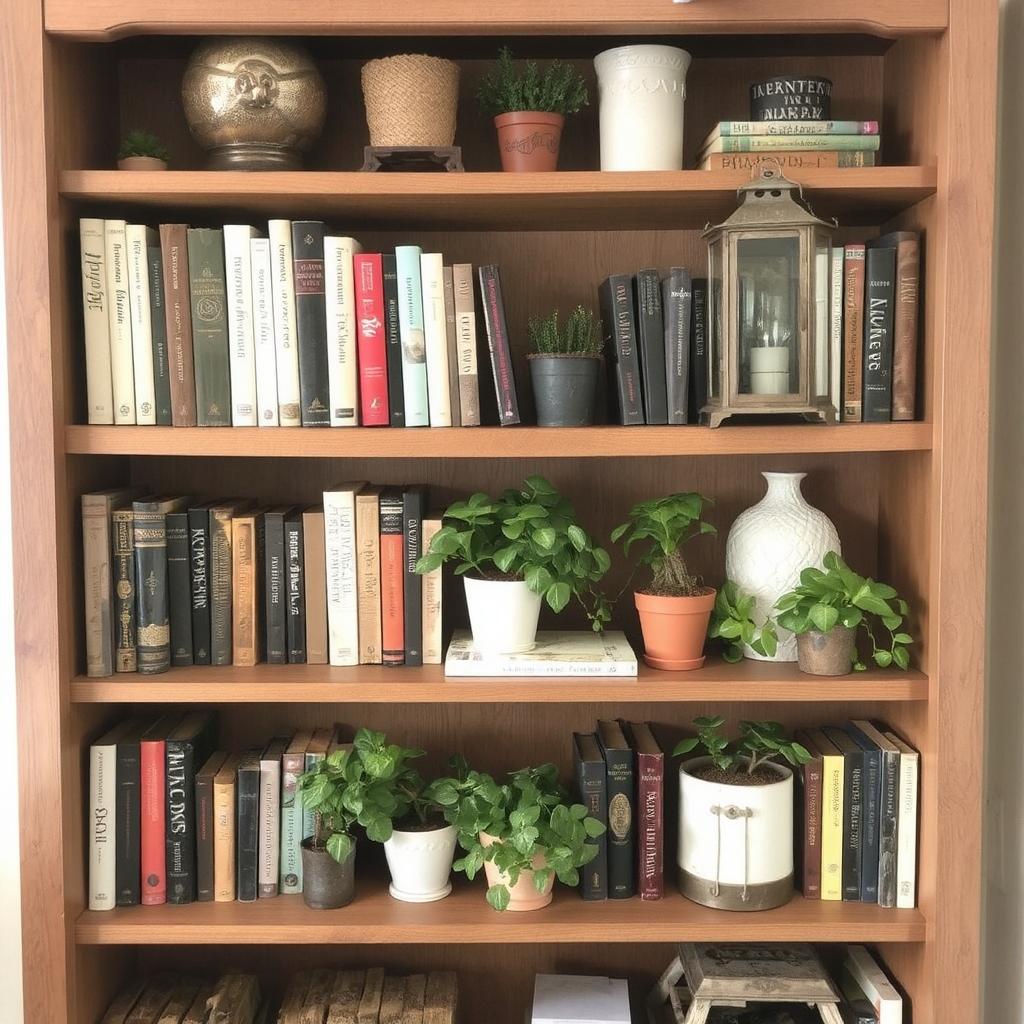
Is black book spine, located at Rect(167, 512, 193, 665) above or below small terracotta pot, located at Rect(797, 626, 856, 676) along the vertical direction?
above

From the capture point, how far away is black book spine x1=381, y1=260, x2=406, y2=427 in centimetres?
167

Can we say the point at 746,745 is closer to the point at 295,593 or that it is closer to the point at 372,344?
the point at 295,593

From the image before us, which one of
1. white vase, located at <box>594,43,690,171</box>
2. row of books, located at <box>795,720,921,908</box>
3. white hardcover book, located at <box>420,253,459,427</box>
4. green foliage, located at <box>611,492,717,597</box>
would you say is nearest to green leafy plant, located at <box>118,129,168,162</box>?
white hardcover book, located at <box>420,253,459,427</box>

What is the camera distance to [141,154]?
5.57 feet

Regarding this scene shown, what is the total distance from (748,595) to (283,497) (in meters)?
0.77

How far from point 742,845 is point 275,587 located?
79 cm

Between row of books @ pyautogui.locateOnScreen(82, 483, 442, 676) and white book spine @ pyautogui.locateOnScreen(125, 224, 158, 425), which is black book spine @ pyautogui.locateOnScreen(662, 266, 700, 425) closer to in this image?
row of books @ pyautogui.locateOnScreen(82, 483, 442, 676)

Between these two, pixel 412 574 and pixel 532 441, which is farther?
pixel 412 574

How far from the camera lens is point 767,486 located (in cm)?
189

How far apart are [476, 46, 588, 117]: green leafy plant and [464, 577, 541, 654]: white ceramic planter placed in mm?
688

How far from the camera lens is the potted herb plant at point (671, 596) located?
1.72 meters

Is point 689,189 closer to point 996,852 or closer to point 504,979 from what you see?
point 996,852

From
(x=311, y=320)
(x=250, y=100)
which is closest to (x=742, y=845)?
(x=311, y=320)

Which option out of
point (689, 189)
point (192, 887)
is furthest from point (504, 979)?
point (689, 189)
